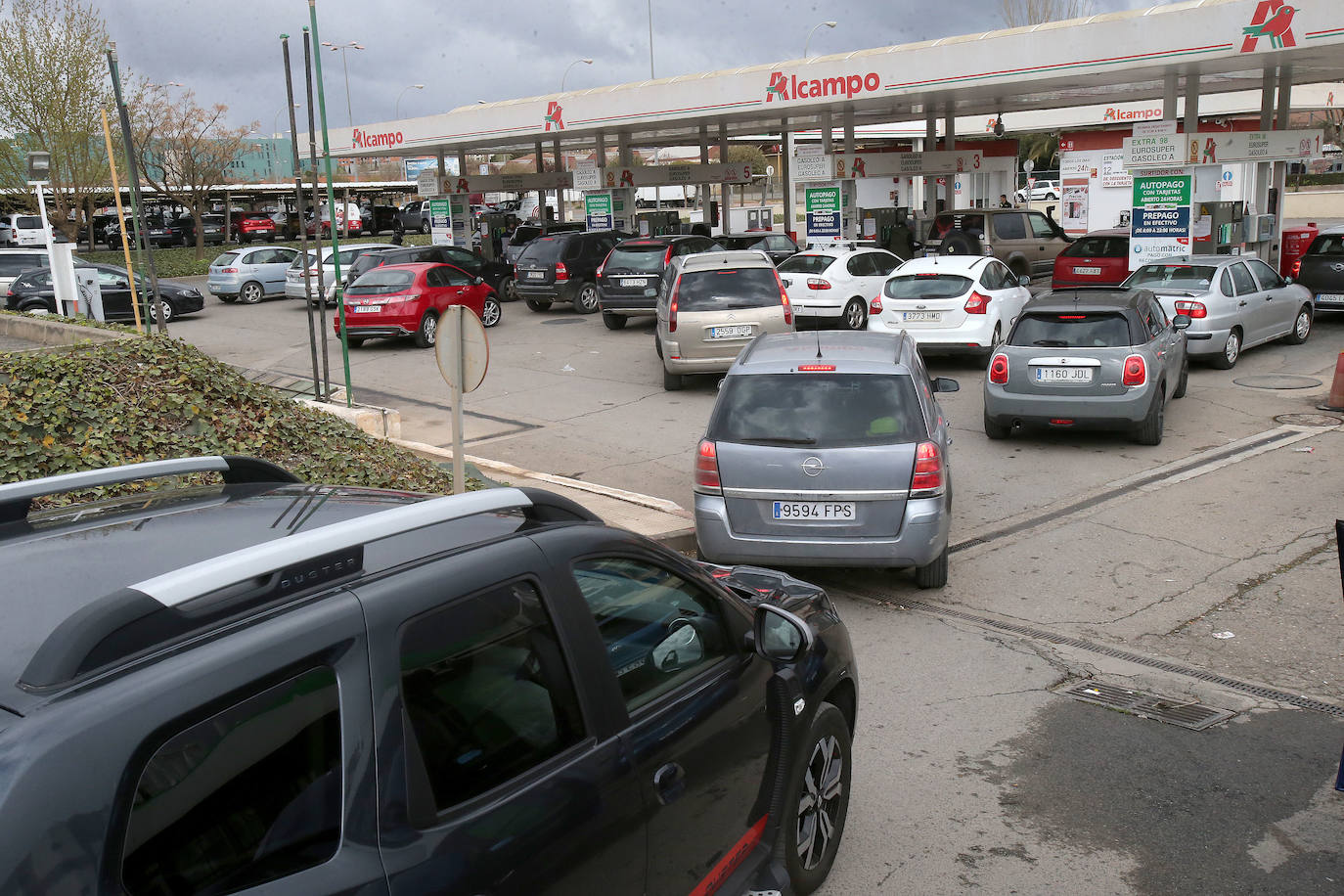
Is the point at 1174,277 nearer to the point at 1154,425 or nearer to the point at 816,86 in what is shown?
the point at 1154,425

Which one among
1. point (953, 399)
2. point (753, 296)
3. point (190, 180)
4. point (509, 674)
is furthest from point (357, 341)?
point (190, 180)

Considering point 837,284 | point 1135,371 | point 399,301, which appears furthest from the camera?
point 399,301

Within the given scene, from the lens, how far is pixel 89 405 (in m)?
7.95

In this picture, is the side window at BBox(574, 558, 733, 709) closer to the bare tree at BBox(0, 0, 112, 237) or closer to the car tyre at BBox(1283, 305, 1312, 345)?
the car tyre at BBox(1283, 305, 1312, 345)

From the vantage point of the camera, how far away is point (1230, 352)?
16781mm

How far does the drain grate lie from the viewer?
613 centimetres

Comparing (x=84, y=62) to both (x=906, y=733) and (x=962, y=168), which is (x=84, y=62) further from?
A: (x=906, y=733)

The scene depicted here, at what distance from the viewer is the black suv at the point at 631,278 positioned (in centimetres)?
2253

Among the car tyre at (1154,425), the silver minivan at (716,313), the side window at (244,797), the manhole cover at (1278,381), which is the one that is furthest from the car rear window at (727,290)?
the side window at (244,797)

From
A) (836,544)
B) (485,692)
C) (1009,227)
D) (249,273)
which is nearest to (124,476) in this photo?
(485,692)

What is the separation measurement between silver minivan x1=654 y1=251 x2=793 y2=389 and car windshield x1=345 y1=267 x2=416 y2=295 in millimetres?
6609

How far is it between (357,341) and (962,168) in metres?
17.2

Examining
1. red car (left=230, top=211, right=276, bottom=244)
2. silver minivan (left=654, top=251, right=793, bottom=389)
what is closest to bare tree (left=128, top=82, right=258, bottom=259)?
red car (left=230, top=211, right=276, bottom=244)

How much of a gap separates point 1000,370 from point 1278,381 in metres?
5.94
